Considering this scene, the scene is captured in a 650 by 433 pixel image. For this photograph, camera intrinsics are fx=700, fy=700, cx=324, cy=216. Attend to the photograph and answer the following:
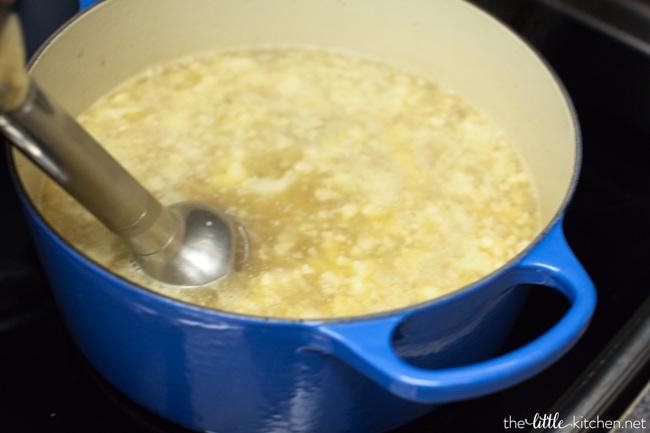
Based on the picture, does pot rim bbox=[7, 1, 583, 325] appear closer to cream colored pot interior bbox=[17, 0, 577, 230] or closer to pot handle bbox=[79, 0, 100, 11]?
cream colored pot interior bbox=[17, 0, 577, 230]

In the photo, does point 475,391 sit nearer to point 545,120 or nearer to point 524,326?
point 524,326

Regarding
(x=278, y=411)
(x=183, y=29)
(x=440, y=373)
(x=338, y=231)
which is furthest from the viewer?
(x=183, y=29)

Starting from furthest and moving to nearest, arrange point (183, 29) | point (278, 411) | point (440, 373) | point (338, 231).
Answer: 1. point (183, 29)
2. point (338, 231)
3. point (278, 411)
4. point (440, 373)

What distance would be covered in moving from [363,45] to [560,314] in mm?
525

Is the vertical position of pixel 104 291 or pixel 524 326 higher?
pixel 104 291

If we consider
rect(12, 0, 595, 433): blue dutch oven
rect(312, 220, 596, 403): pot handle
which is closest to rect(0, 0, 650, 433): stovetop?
rect(12, 0, 595, 433): blue dutch oven

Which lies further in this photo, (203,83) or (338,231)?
(203,83)

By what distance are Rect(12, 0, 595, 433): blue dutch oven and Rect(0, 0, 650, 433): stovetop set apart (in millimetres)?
71

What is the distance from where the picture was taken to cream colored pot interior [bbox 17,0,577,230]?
91cm

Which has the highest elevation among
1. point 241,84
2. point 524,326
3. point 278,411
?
point 241,84

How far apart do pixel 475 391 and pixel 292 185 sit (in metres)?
0.43

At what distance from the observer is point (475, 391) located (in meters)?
0.56

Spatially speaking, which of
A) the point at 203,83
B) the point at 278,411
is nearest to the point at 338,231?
the point at 278,411

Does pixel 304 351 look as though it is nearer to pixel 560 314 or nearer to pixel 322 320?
pixel 322 320
